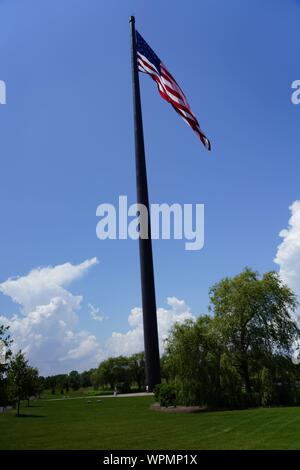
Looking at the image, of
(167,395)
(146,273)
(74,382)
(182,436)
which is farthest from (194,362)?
(74,382)

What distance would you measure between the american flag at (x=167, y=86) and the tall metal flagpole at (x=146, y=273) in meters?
3.78

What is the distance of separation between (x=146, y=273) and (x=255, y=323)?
1005cm

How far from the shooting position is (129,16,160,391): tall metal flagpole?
3736 cm

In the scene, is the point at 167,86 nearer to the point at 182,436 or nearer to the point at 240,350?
the point at 240,350

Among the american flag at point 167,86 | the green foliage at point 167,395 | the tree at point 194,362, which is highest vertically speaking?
the american flag at point 167,86

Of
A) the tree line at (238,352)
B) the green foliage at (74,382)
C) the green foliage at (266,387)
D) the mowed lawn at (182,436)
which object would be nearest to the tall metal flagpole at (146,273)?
the tree line at (238,352)

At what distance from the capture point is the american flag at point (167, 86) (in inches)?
1318

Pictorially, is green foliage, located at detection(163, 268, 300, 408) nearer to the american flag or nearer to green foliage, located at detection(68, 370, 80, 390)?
the american flag

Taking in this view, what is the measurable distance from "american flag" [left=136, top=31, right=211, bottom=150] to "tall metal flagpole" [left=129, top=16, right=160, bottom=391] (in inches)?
149

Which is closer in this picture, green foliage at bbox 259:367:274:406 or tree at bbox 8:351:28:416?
green foliage at bbox 259:367:274:406

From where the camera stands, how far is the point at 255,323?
113ft

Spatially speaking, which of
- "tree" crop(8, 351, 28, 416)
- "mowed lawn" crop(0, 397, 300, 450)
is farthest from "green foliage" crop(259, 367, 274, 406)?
"tree" crop(8, 351, 28, 416)

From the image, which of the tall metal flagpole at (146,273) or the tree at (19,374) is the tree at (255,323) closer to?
the tall metal flagpole at (146,273)
